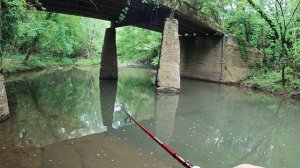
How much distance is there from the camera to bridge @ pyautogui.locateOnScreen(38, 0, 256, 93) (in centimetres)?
1404

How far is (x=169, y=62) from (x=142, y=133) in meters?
7.17

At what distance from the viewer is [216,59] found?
2059 cm

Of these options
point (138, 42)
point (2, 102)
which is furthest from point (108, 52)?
point (138, 42)

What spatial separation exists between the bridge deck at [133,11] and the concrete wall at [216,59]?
223 cm

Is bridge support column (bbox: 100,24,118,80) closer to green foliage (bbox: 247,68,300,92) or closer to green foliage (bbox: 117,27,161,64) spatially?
green foliage (bbox: 247,68,300,92)

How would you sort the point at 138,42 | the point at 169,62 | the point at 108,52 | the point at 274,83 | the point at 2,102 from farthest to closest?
1. the point at 138,42
2. the point at 108,52
3. the point at 274,83
4. the point at 169,62
5. the point at 2,102

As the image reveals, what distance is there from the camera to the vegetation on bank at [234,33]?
14.7 meters

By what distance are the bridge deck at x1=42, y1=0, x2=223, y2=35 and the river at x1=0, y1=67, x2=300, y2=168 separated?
4151 millimetres

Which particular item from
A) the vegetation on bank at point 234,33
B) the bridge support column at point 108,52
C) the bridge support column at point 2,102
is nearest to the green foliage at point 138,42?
the vegetation on bank at point 234,33

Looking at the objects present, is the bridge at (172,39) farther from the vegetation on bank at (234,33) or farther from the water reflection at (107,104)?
the water reflection at (107,104)

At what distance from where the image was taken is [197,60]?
866 inches

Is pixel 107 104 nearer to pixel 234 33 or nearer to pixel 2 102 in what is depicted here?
pixel 2 102

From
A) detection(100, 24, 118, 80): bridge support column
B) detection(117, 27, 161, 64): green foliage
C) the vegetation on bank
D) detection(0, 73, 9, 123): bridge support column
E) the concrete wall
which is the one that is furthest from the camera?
detection(117, 27, 161, 64): green foliage

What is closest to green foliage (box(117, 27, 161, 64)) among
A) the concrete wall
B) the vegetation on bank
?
the vegetation on bank
